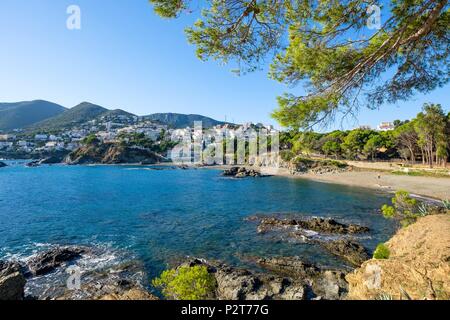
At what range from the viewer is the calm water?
17.0 metres

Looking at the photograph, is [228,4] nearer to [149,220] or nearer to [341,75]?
[341,75]

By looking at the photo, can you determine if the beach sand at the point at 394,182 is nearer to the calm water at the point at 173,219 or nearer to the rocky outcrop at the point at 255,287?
the calm water at the point at 173,219

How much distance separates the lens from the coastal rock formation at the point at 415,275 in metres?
4.89

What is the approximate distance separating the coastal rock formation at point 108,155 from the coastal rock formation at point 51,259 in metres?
102

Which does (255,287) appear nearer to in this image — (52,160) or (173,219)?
(173,219)

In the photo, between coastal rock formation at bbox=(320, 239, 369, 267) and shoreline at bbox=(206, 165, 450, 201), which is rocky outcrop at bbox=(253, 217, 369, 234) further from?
shoreline at bbox=(206, 165, 450, 201)

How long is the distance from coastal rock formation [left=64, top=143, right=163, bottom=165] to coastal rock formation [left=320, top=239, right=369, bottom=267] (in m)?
108

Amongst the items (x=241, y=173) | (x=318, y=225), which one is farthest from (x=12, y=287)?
(x=241, y=173)

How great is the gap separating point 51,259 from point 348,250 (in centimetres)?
1797

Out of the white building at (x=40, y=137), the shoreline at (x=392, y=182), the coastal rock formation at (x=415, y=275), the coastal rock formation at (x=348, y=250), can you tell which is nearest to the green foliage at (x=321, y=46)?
the coastal rock formation at (x=415, y=275)

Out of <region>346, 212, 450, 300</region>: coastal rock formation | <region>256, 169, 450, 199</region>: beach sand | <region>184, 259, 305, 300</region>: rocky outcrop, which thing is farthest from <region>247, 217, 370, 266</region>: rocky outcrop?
<region>256, 169, 450, 199</region>: beach sand

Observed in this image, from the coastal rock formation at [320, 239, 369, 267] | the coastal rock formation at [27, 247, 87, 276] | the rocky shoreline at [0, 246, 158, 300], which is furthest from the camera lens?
the coastal rock formation at [320, 239, 369, 267]

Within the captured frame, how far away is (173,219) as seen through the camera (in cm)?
2528

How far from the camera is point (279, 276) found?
41.9 ft
